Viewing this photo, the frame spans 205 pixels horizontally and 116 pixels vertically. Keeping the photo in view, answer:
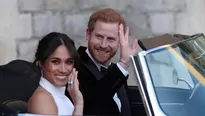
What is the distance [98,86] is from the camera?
3.89 m

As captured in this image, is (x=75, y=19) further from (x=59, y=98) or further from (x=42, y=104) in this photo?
(x=42, y=104)

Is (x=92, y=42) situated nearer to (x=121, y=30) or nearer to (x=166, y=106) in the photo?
(x=121, y=30)

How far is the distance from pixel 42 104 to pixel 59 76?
0.22 meters

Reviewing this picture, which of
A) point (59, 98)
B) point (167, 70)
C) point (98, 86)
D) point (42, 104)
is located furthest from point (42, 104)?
point (167, 70)

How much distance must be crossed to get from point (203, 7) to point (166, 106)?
4.53 metres

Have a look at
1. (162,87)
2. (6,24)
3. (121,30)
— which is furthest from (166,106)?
(6,24)

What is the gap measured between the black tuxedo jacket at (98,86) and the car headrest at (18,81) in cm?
31

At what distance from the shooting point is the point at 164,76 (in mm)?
3504

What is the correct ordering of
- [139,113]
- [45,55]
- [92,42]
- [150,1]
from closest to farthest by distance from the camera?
[45,55], [92,42], [139,113], [150,1]

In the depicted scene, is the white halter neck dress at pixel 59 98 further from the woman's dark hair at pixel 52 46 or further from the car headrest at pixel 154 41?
the car headrest at pixel 154 41

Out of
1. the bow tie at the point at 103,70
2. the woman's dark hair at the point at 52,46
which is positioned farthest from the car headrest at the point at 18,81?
→ the bow tie at the point at 103,70

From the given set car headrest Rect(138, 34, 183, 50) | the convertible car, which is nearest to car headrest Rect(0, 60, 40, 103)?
the convertible car

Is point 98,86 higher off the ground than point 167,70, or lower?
Answer: lower

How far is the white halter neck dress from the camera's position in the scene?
3.59 metres
